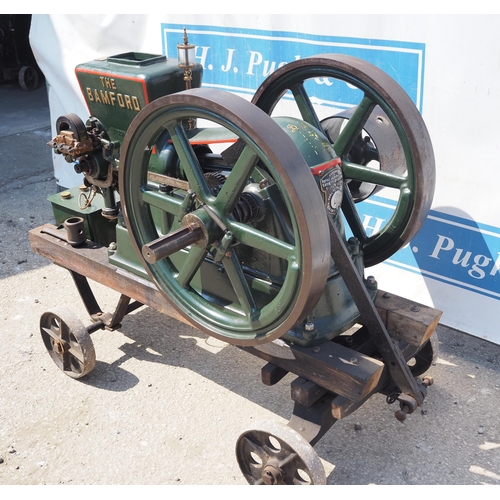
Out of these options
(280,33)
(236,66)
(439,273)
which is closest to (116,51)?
(236,66)

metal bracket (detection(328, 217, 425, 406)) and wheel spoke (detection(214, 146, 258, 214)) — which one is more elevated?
wheel spoke (detection(214, 146, 258, 214))

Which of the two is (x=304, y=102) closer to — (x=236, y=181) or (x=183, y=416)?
(x=236, y=181)

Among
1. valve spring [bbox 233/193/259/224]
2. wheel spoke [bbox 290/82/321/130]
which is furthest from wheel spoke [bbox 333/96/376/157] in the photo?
valve spring [bbox 233/193/259/224]

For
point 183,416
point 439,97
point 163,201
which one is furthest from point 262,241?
point 439,97

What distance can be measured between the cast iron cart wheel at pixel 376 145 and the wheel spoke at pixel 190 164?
0.57 m

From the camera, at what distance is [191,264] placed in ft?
6.69

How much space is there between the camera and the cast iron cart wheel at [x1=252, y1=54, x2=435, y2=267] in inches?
79.5

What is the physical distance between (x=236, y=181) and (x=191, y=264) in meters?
0.37

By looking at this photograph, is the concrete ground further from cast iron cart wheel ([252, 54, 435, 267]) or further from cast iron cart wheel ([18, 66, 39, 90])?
cast iron cart wheel ([18, 66, 39, 90])

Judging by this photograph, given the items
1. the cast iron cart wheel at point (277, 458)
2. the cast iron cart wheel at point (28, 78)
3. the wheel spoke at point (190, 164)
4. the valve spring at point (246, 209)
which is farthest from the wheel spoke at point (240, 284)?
the cast iron cart wheel at point (28, 78)

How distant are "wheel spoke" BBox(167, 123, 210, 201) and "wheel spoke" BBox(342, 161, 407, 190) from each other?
0.61m

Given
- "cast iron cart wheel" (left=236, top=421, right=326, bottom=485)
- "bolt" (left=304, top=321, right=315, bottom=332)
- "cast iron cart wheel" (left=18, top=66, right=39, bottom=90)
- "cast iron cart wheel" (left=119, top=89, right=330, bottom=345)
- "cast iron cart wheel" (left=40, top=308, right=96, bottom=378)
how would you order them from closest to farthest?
"cast iron cart wheel" (left=119, top=89, right=330, bottom=345)
"cast iron cart wheel" (left=236, top=421, right=326, bottom=485)
"bolt" (left=304, top=321, right=315, bottom=332)
"cast iron cart wheel" (left=40, top=308, right=96, bottom=378)
"cast iron cart wheel" (left=18, top=66, right=39, bottom=90)

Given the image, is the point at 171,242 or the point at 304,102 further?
the point at 304,102

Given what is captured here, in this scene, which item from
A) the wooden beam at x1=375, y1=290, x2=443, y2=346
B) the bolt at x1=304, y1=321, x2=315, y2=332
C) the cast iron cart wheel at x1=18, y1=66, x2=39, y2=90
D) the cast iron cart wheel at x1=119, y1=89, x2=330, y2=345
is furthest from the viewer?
the cast iron cart wheel at x1=18, y1=66, x2=39, y2=90
